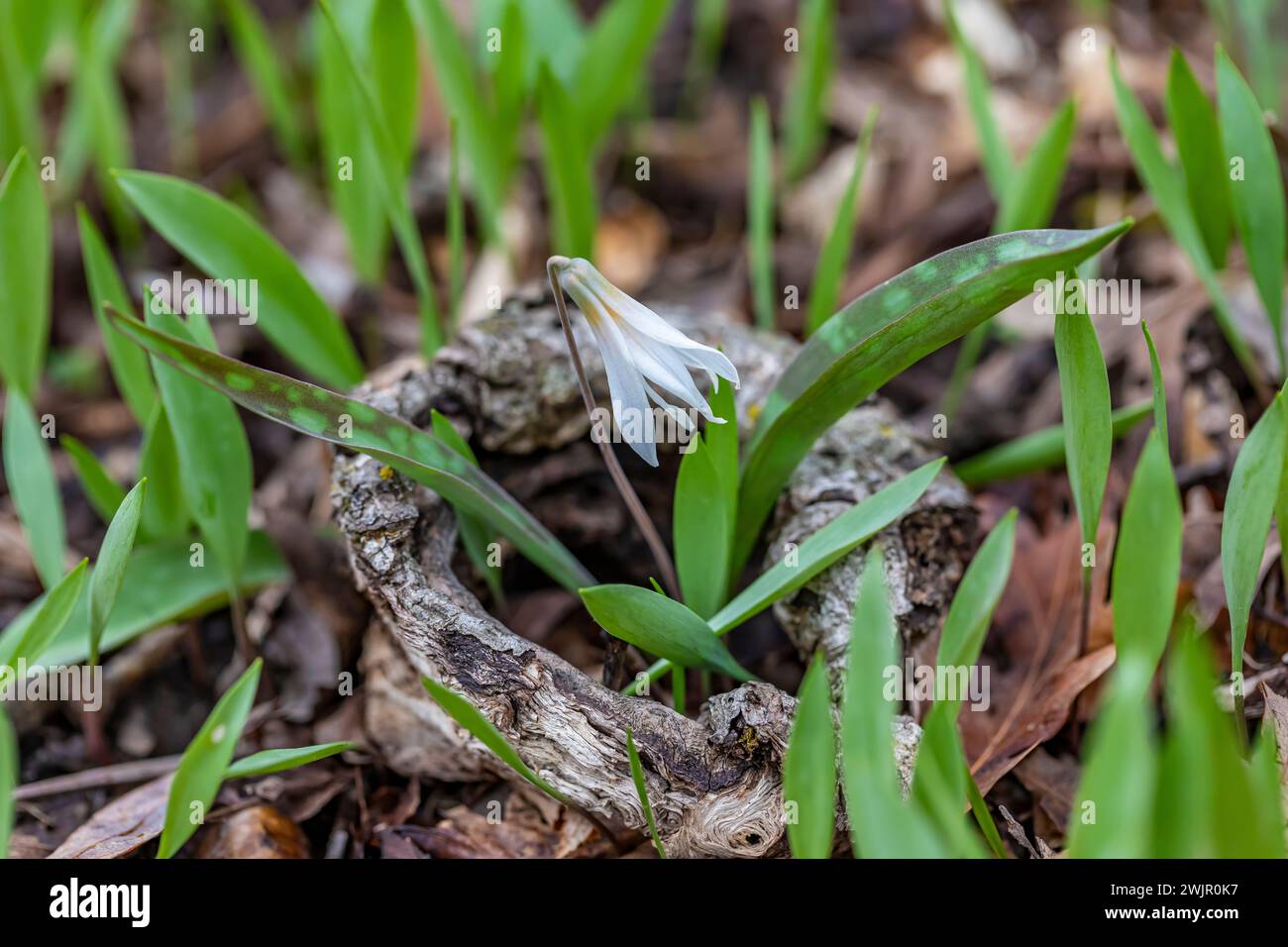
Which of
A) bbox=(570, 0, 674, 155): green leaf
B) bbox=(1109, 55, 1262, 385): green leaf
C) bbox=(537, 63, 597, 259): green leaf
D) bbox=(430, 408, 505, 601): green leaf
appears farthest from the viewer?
bbox=(570, 0, 674, 155): green leaf

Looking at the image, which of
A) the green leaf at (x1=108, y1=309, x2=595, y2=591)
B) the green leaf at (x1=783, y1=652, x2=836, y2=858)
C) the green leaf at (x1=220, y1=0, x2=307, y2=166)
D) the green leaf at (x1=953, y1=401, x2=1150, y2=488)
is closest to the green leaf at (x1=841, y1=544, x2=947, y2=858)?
the green leaf at (x1=783, y1=652, x2=836, y2=858)

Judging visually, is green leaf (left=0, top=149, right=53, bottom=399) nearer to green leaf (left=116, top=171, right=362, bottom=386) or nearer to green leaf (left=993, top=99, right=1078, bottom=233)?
green leaf (left=116, top=171, right=362, bottom=386)

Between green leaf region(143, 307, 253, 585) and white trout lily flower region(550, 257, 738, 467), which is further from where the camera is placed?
green leaf region(143, 307, 253, 585)

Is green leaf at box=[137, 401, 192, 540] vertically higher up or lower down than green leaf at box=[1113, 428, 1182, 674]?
higher up

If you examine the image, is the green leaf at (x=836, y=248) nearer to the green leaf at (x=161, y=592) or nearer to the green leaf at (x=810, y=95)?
the green leaf at (x=810, y=95)

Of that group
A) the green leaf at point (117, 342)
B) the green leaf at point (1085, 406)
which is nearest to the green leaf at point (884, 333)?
the green leaf at point (1085, 406)
